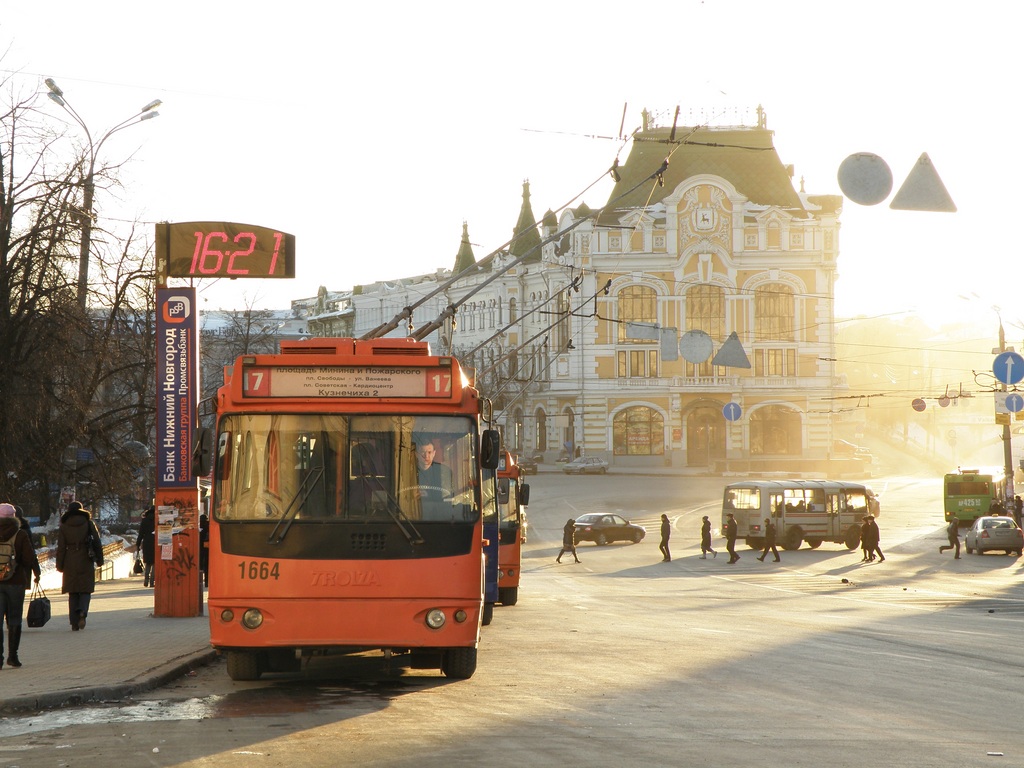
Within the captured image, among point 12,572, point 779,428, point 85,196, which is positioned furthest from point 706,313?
point 12,572

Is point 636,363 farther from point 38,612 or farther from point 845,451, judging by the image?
point 38,612

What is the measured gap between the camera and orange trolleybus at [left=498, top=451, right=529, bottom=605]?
78.6ft

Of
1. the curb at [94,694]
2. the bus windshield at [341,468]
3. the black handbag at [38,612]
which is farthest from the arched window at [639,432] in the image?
the bus windshield at [341,468]

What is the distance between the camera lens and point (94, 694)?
1107cm

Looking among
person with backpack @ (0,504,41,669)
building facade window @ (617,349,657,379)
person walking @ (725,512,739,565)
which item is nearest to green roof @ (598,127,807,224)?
building facade window @ (617,349,657,379)

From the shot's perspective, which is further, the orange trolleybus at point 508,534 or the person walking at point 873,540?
the person walking at point 873,540

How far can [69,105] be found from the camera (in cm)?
3083

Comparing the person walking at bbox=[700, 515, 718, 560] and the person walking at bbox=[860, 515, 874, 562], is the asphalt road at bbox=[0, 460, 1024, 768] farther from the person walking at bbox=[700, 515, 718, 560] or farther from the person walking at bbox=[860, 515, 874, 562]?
Answer: the person walking at bbox=[700, 515, 718, 560]

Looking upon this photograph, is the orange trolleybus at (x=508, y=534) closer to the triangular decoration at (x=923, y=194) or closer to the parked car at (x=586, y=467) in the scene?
the triangular decoration at (x=923, y=194)

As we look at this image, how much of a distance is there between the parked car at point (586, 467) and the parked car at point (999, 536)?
123 ft

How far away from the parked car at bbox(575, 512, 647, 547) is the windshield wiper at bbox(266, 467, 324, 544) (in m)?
39.1

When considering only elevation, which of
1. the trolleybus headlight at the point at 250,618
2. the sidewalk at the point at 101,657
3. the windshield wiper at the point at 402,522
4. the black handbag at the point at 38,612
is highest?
the windshield wiper at the point at 402,522

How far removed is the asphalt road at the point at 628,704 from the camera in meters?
8.59

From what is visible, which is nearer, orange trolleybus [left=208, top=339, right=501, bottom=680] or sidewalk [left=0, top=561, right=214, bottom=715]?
sidewalk [left=0, top=561, right=214, bottom=715]
